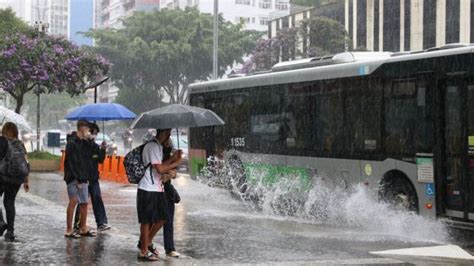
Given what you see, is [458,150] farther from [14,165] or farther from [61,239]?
[14,165]

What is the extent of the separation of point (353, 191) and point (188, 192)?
734 centimetres

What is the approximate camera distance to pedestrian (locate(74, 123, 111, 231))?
1103cm

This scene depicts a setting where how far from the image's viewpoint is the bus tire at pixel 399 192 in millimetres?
12633

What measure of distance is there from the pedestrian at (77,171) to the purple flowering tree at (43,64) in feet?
59.7

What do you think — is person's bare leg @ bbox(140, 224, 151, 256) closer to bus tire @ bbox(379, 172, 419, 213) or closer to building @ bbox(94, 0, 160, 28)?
bus tire @ bbox(379, 172, 419, 213)

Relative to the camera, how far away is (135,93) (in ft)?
227

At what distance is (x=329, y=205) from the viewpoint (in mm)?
14586

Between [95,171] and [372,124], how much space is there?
16.5ft

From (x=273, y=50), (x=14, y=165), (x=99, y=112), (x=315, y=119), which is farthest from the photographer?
(x=273, y=50)

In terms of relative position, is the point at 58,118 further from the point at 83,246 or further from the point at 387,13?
the point at 83,246

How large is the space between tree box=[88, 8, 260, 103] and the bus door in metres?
48.5

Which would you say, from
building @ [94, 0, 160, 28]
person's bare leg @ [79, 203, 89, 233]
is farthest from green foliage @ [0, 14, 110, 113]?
building @ [94, 0, 160, 28]

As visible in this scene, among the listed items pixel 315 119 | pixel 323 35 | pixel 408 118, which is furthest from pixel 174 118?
pixel 323 35

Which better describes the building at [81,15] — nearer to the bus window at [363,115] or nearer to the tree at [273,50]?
the tree at [273,50]
